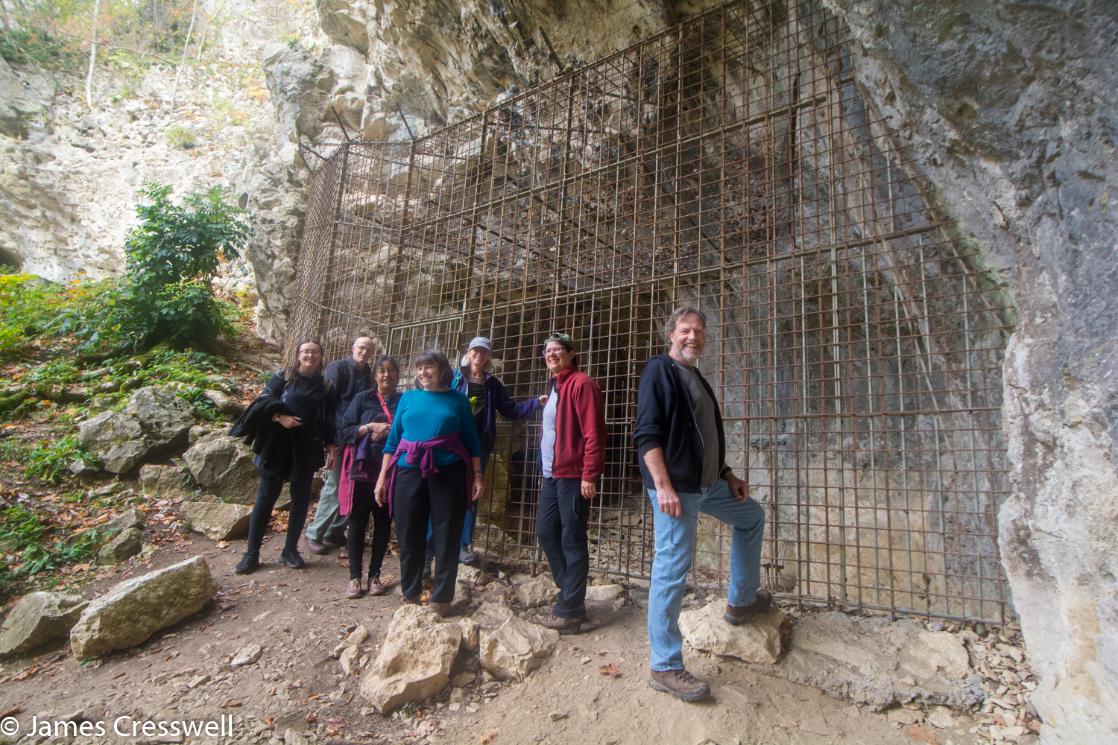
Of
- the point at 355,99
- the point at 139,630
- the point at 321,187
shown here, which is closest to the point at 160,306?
the point at 321,187

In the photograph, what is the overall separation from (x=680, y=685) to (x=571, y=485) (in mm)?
1196

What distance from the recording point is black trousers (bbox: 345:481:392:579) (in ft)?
12.4

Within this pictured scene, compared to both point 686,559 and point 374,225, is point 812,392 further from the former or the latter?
point 374,225

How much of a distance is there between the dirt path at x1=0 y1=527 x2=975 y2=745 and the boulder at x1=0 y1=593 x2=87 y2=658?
0.13m

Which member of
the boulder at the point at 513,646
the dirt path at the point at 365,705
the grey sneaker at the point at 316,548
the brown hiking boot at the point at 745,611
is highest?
the brown hiking boot at the point at 745,611

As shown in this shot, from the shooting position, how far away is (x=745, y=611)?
2.98 m

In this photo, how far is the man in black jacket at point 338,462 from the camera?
446cm

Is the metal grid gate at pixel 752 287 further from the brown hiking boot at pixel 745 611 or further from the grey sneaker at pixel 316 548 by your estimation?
the grey sneaker at pixel 316 548

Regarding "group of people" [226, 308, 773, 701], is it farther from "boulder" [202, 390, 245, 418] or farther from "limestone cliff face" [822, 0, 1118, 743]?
"boulder" [202, 390, 245, 418]

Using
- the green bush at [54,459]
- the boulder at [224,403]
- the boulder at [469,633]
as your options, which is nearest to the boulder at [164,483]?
the green bush at [54,459]

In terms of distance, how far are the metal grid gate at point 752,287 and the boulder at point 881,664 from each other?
0.25 m

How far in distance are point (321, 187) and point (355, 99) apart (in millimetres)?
2599

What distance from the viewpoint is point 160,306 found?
774 cm

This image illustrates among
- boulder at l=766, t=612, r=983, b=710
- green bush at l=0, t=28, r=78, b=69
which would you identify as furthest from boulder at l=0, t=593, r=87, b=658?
green bush at l=0, t=28, r=78, b=69
